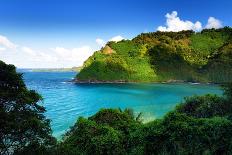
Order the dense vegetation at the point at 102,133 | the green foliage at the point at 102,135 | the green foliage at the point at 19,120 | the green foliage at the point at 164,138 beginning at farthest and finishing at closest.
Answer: the green foliage at the point at 102,135 < the green foliage at the point at 164,138 < the dense vegetation at the point at 102,133 < the green foliage at the point at 19,120

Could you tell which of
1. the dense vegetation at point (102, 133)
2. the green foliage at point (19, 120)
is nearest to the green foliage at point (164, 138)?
the dense vegetation at point (102, 133)

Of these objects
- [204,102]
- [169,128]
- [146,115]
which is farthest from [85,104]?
[169,128]

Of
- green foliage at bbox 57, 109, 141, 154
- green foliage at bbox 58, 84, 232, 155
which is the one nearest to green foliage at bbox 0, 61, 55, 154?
green foliage at bbox 57, 109, 141, 154

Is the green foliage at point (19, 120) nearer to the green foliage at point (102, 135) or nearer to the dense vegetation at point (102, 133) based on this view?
the dense vegetation at point (102, 133)

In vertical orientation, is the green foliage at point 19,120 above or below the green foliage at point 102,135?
above

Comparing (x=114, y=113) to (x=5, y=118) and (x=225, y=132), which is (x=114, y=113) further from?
(x=5, y=118)

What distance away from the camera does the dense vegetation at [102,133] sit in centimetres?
2288

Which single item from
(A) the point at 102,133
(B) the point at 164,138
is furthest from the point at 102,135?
(B) the point at 164,138

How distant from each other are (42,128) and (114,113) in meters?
14.2

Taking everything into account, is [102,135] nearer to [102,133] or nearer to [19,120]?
[102,133]

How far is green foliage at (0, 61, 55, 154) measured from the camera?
73.2ft

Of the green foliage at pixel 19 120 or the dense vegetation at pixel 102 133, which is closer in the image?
the green foliage at pixel 19 120

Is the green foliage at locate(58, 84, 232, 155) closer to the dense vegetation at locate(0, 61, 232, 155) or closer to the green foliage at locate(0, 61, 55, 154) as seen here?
the dense vegetation at locate(0, 61, 232, 155)

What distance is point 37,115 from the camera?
80.9 ft
